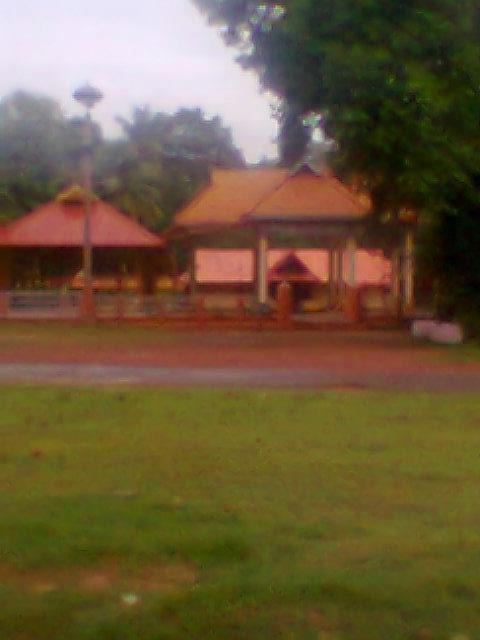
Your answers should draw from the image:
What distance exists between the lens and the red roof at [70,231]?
140ft

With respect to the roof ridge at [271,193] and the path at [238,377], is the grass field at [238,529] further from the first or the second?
the roof ridge at [271,193]

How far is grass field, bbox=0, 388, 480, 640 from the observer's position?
20.3 ft

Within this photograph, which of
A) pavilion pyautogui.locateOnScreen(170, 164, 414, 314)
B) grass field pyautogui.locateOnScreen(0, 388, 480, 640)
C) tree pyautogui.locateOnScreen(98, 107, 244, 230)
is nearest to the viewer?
grass field pyautogui.locateOnScreen(0, 388, 480, 640)

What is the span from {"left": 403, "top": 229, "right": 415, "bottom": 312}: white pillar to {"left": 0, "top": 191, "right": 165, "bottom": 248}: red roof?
973 centimetres

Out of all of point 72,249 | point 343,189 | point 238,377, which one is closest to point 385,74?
point 238,377

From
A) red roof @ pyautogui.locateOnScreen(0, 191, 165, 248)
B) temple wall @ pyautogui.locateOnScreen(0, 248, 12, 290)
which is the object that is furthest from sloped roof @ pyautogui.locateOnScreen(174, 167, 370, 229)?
temple wall @ pyautogui.locateOnScreen(0, 248, 12, 290)

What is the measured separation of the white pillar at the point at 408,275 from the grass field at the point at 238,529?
22.6 meters

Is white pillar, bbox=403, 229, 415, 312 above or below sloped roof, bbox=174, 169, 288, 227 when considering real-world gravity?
below

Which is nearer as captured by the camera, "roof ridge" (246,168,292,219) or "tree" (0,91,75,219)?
"roof ridge" (246,168,292,219)

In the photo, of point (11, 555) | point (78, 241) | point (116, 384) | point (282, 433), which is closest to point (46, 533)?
point (11, 555)

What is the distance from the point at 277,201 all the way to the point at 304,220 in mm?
1195

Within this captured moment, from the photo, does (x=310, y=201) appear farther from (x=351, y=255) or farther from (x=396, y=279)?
(x=396, y=279)

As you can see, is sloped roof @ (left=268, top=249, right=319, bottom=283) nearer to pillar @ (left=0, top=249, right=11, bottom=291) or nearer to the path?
pillar @ (left=0, top=249, right=11, bottom=291)

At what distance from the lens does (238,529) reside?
26.0 feet
